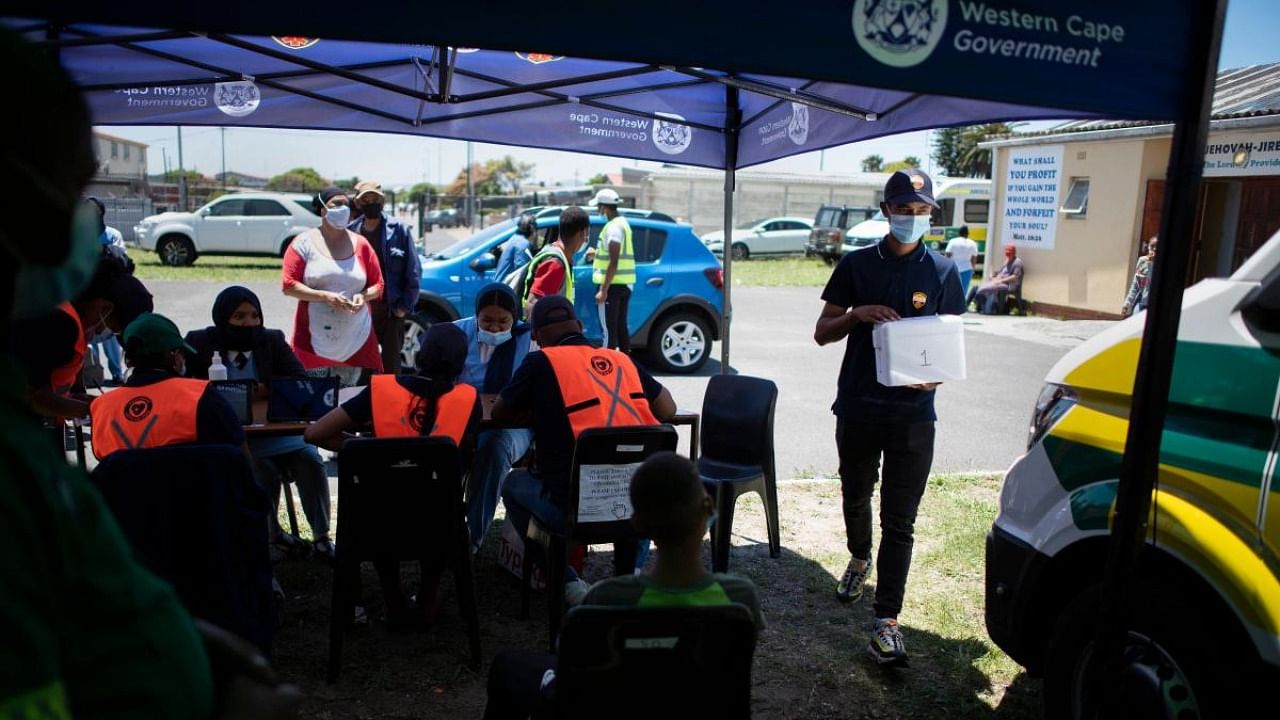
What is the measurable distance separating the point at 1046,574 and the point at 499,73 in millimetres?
4138

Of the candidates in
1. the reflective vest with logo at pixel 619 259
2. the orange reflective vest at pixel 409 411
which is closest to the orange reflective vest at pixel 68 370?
the orange reflective vest at pixel 409 411

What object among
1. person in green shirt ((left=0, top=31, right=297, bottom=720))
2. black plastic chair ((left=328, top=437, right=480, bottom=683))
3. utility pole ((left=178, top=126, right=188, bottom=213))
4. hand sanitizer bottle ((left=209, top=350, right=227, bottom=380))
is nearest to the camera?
person in green shirt ((left=0, top=31, right=297, bottom=720))

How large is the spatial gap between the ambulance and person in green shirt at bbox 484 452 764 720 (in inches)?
47.7

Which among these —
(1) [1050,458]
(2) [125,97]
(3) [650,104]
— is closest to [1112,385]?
(1) [1050,458]

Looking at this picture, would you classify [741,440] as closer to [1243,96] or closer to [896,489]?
[896,489]

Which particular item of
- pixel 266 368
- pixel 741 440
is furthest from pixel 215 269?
pixel 741 440

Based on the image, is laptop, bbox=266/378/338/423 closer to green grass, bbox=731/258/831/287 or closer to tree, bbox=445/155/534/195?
green grass, bbox=731/258/831/287

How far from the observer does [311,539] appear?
5.32 meters

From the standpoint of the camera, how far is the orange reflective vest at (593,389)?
157 inches

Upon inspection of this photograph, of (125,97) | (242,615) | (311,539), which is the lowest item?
(311,539)

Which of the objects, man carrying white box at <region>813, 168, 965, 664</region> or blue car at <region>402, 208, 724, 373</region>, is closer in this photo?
man carrying white box at <region>813, 168, 965, 664</region>

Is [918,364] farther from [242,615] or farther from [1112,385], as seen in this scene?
[242,615]

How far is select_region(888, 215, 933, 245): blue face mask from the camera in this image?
403 centimetres

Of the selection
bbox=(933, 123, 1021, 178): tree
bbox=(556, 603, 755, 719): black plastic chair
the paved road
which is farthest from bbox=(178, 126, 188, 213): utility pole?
bbox=(933, 123, 1021, 178): tree
